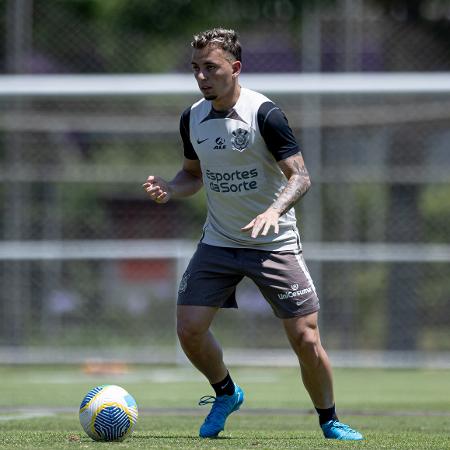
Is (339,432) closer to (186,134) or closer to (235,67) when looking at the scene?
(186,134)

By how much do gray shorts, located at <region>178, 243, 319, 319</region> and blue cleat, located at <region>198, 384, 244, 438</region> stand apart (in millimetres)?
539

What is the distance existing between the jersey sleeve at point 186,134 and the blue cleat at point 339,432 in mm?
1710

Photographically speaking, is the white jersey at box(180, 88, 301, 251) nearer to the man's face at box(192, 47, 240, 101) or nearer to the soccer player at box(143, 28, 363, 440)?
the soccer player at box(143, 28, 363, 440)

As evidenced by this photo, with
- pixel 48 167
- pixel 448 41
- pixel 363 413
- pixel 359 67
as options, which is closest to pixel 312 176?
pixel 359 67

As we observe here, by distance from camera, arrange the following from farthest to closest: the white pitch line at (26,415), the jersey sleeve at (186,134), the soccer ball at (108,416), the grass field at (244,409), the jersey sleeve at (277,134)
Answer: the white pitch line at (26,415)
the jersey sleeve at (186,134)
the jersey sleeve at (277,134)
the grass field at (244,409)
the soccer ball at (108,416)

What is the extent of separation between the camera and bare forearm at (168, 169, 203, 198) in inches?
270

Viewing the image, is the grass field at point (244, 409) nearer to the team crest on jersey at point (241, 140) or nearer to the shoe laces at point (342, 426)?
the shoe laces at point (342, 426)

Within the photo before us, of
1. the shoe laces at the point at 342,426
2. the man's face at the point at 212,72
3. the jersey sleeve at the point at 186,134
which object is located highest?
the man's face at the point at 212,72

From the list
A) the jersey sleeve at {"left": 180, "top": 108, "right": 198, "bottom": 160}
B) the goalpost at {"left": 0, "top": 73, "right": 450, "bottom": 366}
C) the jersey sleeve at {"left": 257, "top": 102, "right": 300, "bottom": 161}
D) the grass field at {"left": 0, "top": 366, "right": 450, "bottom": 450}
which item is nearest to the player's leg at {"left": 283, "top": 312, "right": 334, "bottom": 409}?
the grass field at {"left": 0, "top": 366, "right": 450, "bottom": 450}

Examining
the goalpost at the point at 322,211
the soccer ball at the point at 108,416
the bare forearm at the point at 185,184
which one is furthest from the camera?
the goalpost at the point at 322,211

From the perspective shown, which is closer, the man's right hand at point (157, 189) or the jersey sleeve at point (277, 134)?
the jersey sleeve at point (277, 134)

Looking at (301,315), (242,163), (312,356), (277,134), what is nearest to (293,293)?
(301,315)

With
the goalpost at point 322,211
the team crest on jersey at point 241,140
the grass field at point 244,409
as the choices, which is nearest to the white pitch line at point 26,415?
the grass field at point 244,409

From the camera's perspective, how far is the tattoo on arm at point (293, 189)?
6188 mm
